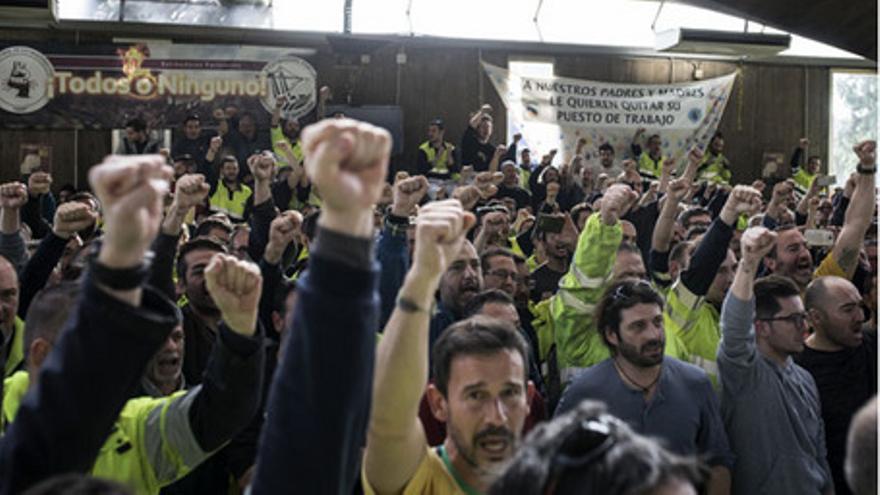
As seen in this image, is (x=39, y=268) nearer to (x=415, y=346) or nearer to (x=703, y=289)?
(x=703, y=289)

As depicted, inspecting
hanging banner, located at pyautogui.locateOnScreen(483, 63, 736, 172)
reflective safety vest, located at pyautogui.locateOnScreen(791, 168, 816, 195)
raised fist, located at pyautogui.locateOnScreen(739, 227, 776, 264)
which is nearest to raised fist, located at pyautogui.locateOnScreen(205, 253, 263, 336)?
raised fist, located at pyautogui.locateOnScreen(739, 227, 776, 264)

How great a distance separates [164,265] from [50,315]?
73 cm

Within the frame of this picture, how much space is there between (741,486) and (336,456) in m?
2.48

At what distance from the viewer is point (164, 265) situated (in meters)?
2.99

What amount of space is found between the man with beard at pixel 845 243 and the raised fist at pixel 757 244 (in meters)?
1.73

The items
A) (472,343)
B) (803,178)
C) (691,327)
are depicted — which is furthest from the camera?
(803,178)

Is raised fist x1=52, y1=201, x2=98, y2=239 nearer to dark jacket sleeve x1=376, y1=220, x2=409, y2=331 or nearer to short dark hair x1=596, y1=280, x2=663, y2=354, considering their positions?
dark jacket sleeve x1=376, y1=220, x2=409, y2=331

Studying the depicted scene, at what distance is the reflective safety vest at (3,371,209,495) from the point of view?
7.66 feet

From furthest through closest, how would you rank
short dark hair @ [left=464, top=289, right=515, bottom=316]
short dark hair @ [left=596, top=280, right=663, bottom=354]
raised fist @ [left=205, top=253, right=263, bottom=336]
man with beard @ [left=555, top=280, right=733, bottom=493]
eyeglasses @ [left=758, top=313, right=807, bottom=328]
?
short dark hair @ [left=464, top=289, right=515, bottom=316], eyeglasses @ [left=758, top=313, right=807, bottom=328], short dark hair @ [left=596, top=280, right=663, bottom=354], man with beard @ [left=555, top=280, right=733, bottom=493], raised fist @ [left=205, top=253, right=263, bottom=336]

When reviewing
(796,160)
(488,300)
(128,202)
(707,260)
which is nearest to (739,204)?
(707,260)

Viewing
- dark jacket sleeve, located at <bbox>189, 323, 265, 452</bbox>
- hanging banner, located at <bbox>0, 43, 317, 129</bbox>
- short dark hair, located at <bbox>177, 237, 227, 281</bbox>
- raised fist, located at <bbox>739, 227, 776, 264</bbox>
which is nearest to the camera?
dark jacket sleeve, located at <bbox>189, 323, 265, 452</bbox>

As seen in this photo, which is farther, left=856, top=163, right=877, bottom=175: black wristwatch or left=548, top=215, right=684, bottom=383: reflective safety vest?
left=856, top=163, right=877, bottom=175: black wristwatch

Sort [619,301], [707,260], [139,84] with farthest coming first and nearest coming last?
[139,84], [707,260], [619,301]

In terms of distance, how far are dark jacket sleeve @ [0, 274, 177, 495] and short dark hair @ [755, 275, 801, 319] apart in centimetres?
272
